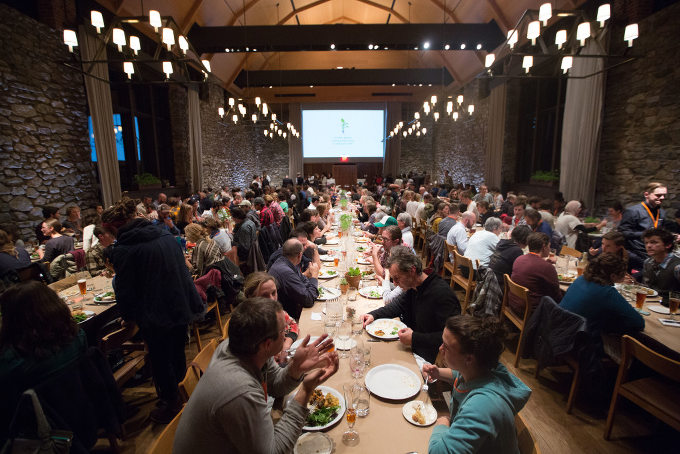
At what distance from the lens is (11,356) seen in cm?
175

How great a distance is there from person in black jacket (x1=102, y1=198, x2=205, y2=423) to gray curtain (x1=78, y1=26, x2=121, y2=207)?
489 centimetres

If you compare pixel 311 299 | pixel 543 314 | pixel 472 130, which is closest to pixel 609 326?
pixel 543 314

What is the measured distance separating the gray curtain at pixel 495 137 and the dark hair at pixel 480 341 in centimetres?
977

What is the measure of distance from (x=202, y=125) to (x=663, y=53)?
11.4 metres

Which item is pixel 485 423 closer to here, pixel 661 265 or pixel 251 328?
pixel 251 328

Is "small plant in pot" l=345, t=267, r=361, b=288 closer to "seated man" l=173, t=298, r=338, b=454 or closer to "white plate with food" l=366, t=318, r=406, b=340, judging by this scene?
"white plate with food" l=366, t=318, r=406, b=340

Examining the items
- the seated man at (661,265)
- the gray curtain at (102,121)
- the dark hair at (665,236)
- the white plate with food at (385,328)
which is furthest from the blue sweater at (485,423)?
the gray curtain at (102,121)

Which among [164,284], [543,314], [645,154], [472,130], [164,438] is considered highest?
[472,130]

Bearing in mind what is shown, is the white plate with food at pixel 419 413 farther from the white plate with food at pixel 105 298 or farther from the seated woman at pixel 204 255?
the seated woman at pixel 204 255

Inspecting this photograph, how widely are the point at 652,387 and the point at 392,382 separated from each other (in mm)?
2069

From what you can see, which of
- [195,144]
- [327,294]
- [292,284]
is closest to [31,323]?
[292,284]

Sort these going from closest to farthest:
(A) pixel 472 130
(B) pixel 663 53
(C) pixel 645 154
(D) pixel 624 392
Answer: (D) pixel 624 392
(B) pixel 663 53
(C) pixel 645 154
(A) pixel 472 130

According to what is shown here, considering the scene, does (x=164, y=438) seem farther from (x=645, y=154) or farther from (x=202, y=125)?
(x=202, y=125)

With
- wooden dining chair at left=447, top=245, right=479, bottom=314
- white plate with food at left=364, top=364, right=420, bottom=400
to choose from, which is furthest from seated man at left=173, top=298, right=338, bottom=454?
wooden dining chair at left=447, top=245, right=479, bottom=314
